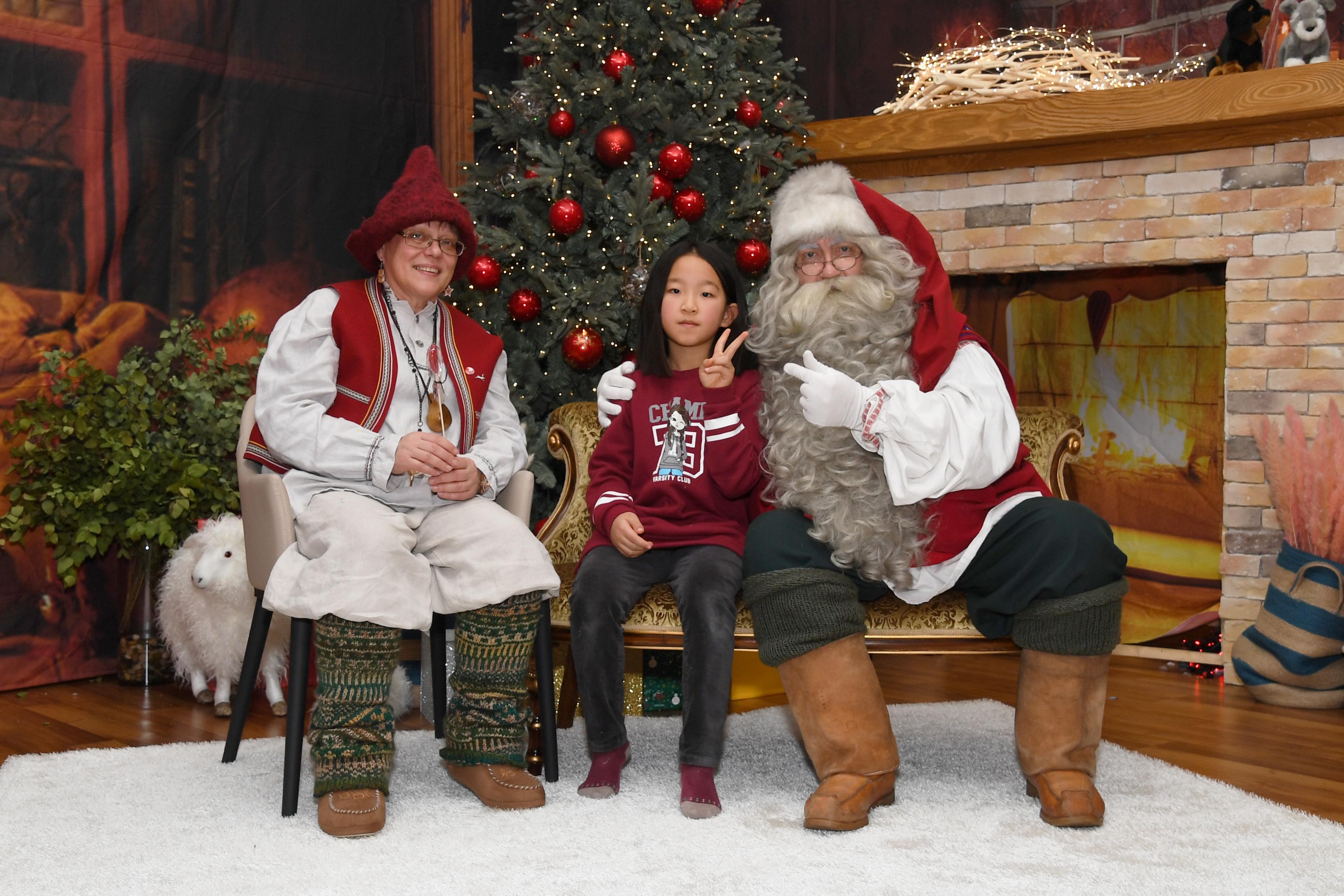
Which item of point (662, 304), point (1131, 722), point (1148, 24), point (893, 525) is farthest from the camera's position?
point (1148, 24)

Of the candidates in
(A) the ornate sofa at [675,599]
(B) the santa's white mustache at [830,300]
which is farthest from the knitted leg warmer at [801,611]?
(B) the santa's white mustache at [830,300]

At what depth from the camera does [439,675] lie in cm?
290

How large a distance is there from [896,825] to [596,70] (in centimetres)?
252

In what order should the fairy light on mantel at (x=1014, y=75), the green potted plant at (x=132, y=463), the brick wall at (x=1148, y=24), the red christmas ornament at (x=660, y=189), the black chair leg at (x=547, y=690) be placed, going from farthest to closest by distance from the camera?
the brick wall at (x=1148, y=24) → the fairy light on mantel at (x=1014, y=75) → the red christmas ornament at (x=660, y=189) → the green potted plant at (x=132, y=463) → the black chair leg at (x=547, y=690)

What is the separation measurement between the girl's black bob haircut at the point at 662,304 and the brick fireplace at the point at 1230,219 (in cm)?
174

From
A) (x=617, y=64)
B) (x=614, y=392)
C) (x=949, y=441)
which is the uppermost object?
(x=617, y=64)

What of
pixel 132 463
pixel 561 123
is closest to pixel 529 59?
pixel 561 123

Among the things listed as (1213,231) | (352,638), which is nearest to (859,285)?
(352,638)

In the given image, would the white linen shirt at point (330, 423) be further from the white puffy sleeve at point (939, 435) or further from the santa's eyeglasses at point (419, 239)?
the white puffy sleeve at point (939, 435)

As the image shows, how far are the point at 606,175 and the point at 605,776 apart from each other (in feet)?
6.91

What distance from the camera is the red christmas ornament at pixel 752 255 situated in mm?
3773

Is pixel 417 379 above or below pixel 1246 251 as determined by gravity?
below

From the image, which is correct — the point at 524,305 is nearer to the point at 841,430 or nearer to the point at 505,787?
the point at 841,430

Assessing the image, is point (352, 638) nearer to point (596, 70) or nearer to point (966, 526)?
point (966, 526)
